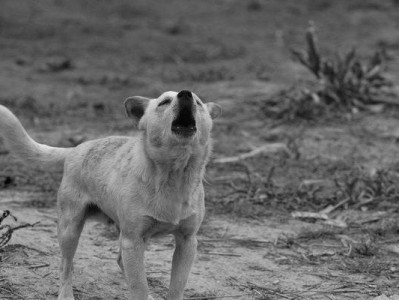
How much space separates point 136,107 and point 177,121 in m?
0.51

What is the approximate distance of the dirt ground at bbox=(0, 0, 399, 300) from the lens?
5.66 m

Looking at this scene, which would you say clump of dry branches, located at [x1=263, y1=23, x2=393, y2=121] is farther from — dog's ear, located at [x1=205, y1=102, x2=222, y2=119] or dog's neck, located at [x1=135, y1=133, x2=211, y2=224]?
dog's neck, located at [x1=135, y1=133, x2=211, y2=224]

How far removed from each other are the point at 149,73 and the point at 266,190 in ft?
18.1

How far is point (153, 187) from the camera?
15.5 ft

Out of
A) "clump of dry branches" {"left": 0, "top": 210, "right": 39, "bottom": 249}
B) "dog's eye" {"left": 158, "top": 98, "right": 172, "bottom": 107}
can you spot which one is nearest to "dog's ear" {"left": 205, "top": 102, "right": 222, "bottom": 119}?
"dog's eye" {"left": 158, "top": 98, "right": 172, "bottom": 107}

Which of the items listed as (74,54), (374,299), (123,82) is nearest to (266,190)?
(374,299)

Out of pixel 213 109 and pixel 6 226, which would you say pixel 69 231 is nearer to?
pixel 6 226

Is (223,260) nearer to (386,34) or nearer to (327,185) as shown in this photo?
(327,185)

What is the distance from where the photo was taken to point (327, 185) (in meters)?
7.67

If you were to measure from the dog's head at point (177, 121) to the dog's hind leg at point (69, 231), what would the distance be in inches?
27.4

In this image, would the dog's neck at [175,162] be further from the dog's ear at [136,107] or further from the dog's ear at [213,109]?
the dog's ear at [213,109]

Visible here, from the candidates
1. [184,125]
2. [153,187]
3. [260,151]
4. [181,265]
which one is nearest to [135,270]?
[181,265]

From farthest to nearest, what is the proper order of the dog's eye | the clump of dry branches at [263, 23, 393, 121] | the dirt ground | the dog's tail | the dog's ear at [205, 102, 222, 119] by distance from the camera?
1. the clump of dry branches at [263, 23, 393, 121]
2. the dirt ground
3. the dog's tail
4. the dog's ear at [205, 102, 222, 119]
5. the dog's eye

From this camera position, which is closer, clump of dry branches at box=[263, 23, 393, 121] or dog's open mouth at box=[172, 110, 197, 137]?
dog's open mouth at box=[172, 110, 197, 137]
